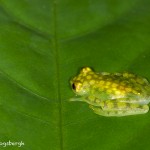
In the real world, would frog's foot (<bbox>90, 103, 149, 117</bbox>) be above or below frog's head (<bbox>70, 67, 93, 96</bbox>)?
below

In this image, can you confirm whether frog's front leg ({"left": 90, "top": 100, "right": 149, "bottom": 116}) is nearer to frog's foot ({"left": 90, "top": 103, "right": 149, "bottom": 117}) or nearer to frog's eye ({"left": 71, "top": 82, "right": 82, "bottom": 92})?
frog's foot ({"left": 90, "top": 103, "right": 149, "bottom": 117})

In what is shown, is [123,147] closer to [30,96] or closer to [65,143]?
[65,143]

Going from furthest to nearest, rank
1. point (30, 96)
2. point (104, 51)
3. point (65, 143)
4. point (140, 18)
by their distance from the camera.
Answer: point (140, 18) < point (104, 51) < point (30, 96) < point (65, 143)

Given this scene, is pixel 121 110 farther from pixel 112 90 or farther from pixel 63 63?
pixel 63 63

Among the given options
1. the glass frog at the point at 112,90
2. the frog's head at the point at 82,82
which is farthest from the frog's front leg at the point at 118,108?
the frog's head at the point at 82,82

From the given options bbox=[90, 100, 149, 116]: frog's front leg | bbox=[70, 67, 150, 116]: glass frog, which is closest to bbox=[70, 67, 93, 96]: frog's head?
bbox=[70, 67, 150, 116]: glass frog

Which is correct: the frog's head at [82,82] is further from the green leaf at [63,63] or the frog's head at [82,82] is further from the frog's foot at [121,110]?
the frog's foot at [121,110]

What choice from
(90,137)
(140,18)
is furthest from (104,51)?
(90,137)
